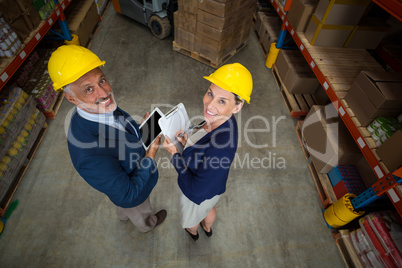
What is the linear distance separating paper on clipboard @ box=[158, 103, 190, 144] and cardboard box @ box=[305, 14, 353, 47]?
Result: 3.01m

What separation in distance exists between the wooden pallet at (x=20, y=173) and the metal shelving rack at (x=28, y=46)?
1.23m

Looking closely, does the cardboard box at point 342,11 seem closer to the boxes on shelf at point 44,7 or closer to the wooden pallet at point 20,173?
the boxes on shelf at point 44,7

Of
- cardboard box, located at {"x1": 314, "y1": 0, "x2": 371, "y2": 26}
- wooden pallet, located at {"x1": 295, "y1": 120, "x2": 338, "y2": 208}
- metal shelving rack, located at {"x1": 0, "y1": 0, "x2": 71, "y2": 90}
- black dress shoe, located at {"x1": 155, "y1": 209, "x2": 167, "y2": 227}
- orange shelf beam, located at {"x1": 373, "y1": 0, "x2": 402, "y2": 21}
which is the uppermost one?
orange shelf beam, located at {"x1": 373, "y1": 0, "x2": 402, "y2": 21}

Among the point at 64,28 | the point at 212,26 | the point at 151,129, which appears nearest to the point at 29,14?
the point at 64,28

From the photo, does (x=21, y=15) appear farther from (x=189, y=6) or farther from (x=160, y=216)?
(x=160, y=216)

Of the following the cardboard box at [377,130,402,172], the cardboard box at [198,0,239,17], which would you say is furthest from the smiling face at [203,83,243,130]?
the cardboard box at [198,0,239,17]

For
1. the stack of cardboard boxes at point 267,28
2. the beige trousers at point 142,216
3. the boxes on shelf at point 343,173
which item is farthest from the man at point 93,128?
the stack of cardboard boxes at point 267,28

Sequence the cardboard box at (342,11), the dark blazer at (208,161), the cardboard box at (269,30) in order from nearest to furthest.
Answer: the dark blazer at (208,161) < the cardboard box at (342,11) < the cardboard box at (269,30)

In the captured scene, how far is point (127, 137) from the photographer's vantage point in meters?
2.01

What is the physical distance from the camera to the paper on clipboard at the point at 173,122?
6.93ft

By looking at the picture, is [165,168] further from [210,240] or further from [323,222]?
[323,222]

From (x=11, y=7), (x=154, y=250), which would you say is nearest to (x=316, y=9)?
(x=154, y=250)

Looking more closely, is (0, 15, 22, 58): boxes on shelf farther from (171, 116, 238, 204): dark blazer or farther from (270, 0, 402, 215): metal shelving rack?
(270, 0, 402, 215): metal shelving rack

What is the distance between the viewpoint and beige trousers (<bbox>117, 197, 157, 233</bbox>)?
8.08 feet
